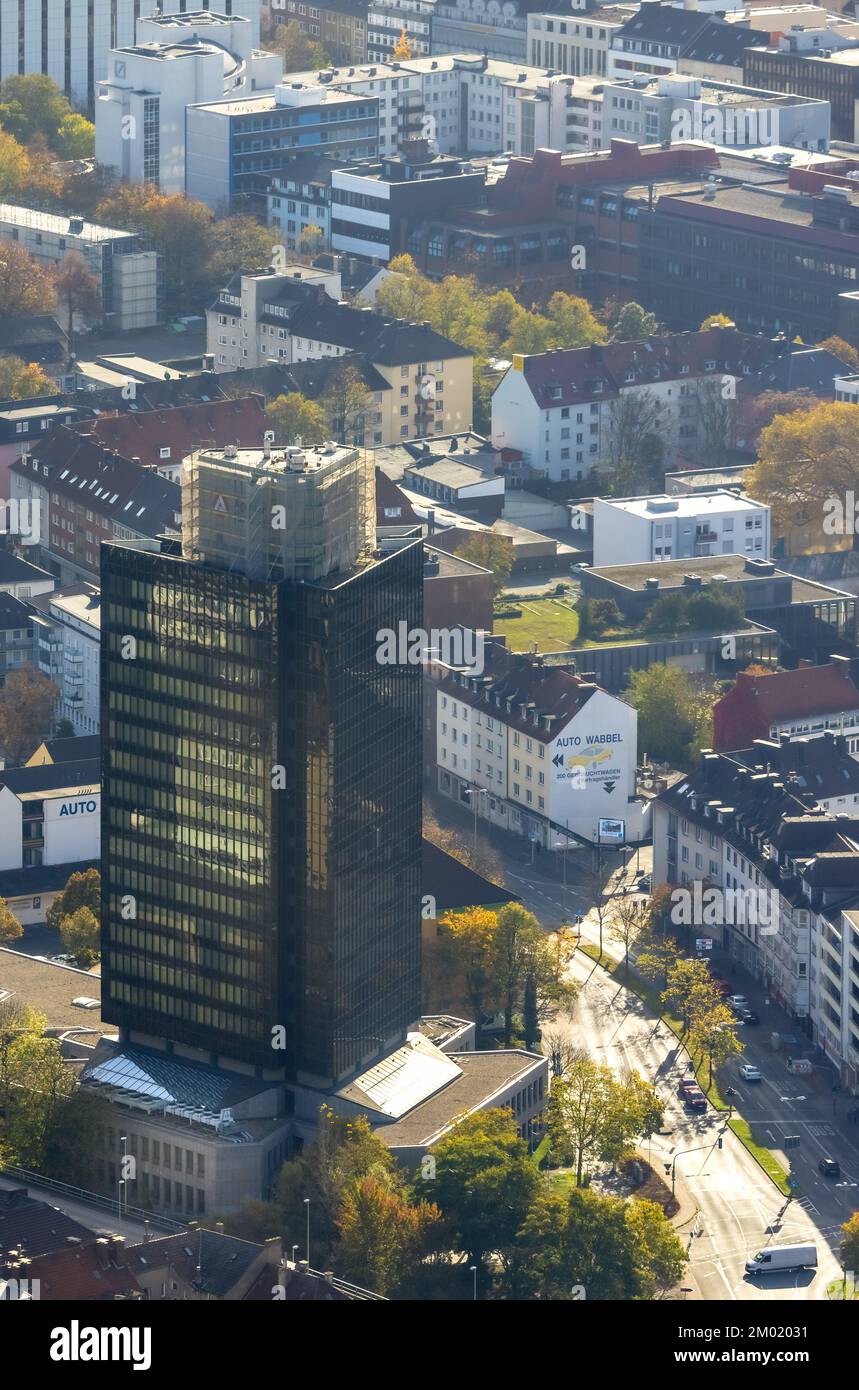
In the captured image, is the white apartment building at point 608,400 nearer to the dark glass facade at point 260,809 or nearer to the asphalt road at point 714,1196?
the asphalt road at point 714,1196

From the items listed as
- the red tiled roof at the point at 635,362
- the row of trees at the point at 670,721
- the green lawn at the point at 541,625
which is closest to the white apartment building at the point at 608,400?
the red tiled roof at the point at 635,362

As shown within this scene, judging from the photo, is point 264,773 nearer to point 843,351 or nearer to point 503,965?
point 503,965

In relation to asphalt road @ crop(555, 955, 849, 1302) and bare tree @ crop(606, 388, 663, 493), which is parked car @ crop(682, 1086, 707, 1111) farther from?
bare tree @ crop(606, 388, 663, 493)

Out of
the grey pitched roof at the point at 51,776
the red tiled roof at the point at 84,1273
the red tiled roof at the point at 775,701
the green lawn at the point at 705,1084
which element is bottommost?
the green lawn at the point at 705,1084

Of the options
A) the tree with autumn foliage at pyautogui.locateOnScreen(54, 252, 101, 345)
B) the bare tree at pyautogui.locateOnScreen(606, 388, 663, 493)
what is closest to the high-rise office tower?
the bare tree at pyautogui.locateOnScreen(606, 388, 663, 493)

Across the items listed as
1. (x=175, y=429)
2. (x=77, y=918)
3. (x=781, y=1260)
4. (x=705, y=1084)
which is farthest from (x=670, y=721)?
(x=781, y=1260)

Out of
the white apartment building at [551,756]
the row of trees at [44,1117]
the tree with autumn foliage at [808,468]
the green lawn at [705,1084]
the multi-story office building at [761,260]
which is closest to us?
the row of trees at [44,1117]

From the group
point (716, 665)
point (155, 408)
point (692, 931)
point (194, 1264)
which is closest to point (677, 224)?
point (155, 408)
